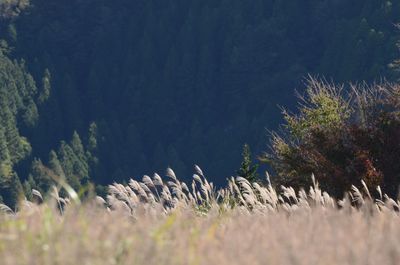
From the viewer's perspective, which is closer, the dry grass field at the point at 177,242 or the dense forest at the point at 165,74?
the dry grass field at the point at 177,242

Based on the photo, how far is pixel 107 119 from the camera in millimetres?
186125

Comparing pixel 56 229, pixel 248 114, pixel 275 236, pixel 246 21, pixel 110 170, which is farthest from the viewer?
pixel 246 21

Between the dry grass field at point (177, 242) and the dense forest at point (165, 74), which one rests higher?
the dry grass field at point (177, 242)

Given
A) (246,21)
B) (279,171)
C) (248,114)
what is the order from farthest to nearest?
1. (246,21)
2. (248,114)
3. (279,171)

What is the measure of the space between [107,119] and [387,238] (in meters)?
184

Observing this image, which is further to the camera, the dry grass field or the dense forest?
the dense forest

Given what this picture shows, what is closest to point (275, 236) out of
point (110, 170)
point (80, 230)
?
point (80, 230)

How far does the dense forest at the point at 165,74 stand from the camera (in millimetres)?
163375

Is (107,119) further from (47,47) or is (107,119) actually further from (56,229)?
(56,229)

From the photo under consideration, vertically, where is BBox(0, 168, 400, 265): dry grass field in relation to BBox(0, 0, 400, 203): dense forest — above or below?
above

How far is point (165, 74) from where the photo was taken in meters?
193

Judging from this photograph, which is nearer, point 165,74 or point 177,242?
point 177,242

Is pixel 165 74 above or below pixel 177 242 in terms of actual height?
below

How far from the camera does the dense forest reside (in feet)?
536
